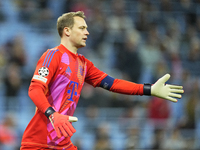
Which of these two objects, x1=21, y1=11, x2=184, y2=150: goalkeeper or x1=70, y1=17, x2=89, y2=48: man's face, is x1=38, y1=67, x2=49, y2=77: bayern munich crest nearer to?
x1=21, y1=11, x2=184, y2=150: goalkeeper

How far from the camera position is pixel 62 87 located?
174 inches

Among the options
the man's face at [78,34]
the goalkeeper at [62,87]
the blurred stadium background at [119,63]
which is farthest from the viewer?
the blurred stadium background at [119,63]

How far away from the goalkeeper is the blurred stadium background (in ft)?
14.6

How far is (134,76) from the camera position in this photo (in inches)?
407

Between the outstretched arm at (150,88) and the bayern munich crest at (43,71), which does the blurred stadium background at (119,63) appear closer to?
the outstretched arm at (150,88)

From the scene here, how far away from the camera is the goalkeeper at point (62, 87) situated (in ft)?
13.1

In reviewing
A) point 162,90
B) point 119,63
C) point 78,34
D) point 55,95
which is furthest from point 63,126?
point 119,63

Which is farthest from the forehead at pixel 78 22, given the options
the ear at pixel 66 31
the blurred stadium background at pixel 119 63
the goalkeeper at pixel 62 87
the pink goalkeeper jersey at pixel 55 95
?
the blurred stadium background at pixel 119 63

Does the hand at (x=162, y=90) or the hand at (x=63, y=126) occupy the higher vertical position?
the hand at (x=162, y=90)

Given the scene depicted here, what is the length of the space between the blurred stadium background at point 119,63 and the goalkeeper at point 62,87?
4.43 metres

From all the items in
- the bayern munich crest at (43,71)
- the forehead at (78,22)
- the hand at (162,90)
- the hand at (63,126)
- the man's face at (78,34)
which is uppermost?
the forehead at (78,22)

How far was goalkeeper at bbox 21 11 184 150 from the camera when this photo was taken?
4000mm

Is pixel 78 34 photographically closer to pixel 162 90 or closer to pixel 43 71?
pixel 43 71

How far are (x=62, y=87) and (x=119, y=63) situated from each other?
6143 millimetres
